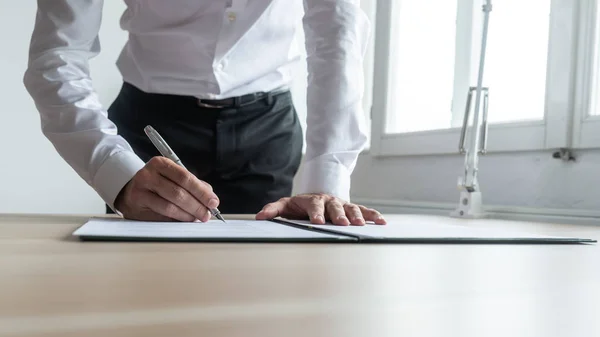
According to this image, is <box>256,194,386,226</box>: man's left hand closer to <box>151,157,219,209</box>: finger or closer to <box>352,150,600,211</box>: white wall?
<box>151,157,219,209</box>: finger

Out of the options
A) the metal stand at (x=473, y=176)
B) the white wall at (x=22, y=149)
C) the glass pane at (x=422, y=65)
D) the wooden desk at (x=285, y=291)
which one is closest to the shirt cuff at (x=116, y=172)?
the wooden desk at (x=285, y=291)

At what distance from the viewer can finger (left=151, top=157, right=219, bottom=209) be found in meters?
0.86

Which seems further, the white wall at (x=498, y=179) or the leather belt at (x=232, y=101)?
the white wall at (x=498, y=179)

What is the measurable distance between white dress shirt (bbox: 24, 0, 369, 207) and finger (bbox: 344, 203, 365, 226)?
0.18 m

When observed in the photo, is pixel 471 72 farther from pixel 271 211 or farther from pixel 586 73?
pixel 271 211

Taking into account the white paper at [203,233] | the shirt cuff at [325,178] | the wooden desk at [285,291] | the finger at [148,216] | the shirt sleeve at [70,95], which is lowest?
the finger at [148,216]

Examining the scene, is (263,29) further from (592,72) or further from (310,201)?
(592,72)

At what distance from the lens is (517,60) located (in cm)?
185

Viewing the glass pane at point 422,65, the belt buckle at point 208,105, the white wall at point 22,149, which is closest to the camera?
the belt buckle at point 208,105

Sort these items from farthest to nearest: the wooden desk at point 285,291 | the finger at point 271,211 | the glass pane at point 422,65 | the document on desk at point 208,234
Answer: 1. the glass pane at point 422,65
2. the finger at point 271,211
3. the document on desk at point 208,234
4. the wooden desk at point 285,291

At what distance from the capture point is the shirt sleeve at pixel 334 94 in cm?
117

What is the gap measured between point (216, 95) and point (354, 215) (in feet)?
1.69

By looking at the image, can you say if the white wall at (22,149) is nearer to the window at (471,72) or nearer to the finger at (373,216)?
the window at (471,72)

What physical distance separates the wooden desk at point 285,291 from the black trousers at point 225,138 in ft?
2.42
